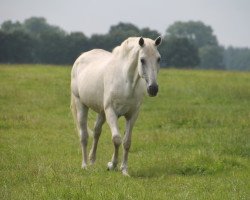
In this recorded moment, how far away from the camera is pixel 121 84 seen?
11.2m

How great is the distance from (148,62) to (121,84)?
0.96m

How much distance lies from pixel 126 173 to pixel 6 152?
380cm

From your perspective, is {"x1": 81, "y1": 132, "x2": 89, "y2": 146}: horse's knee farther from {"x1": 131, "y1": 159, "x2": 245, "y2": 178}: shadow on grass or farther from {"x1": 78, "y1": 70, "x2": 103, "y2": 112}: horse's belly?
{"x1": 131, "y1": 159, "x2": 245, "y2": 178}: shadow on grass

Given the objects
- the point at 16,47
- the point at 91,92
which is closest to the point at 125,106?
the point at 91,92

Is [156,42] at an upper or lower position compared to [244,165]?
upper

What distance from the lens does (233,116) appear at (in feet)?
68.1

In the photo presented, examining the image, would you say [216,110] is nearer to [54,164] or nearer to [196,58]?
[54,164]

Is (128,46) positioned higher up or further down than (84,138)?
higher up

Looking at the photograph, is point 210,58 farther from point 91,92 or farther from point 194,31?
point 91,92

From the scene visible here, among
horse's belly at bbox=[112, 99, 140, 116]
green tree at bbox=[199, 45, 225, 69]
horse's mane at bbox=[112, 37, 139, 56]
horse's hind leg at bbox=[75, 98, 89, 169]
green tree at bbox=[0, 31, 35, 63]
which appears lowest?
green tree at bbox=[199, 45, 225, 69]

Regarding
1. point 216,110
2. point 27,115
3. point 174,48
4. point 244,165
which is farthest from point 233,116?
point 174,48

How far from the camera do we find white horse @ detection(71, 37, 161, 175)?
10555 millimetres

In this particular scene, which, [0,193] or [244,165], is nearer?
[0,193]

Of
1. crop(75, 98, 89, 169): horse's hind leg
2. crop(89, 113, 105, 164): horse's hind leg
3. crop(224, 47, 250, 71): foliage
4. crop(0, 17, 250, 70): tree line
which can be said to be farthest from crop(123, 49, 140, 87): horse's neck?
crop(224, 47, 250, 71): foliage
